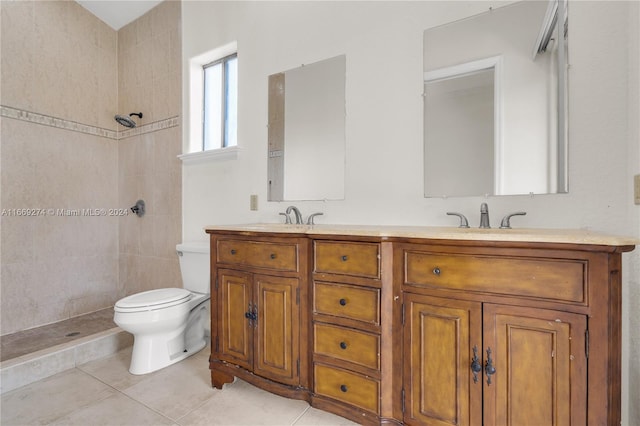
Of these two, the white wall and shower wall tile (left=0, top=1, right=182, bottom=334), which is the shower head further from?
the white wall

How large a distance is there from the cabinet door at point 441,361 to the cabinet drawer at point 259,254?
1.77ft

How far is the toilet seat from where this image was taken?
1.68 meters

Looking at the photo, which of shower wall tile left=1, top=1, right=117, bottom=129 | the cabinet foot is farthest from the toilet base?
shower wall tile left=1, top=1, right=117, bottom=129

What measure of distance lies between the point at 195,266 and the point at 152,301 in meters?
0.39

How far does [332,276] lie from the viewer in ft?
4.17

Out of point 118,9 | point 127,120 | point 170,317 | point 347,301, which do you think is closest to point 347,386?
point 347,301

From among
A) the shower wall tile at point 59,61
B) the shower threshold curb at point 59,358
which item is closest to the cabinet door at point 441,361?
the shower threshold curb at point 59,358

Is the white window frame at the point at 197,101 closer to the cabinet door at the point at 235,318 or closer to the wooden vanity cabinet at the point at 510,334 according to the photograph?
the cabinet door at the point at 235,318

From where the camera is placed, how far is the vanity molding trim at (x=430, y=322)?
0.88 metres

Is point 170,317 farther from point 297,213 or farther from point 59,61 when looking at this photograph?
point 59,61

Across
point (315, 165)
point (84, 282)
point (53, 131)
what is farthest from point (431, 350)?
point (53, 131)

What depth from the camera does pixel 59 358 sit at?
1.82m

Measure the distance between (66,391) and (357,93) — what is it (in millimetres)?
2322

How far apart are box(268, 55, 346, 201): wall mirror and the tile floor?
1.15 m
